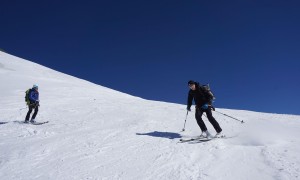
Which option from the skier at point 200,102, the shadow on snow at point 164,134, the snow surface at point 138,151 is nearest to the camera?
the snow surface at point 138,151

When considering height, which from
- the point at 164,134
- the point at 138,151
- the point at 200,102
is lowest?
the point at 138,151

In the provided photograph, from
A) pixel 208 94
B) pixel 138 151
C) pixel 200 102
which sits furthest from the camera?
pixel 200 102

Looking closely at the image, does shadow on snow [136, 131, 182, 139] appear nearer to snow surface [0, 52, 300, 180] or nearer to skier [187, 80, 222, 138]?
snow surface [0, 52, 300, 180]

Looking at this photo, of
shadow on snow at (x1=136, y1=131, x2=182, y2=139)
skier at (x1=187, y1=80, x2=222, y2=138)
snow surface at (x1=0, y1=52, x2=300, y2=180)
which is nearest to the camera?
snow surface at (x1=0, y1=52, x2=300, y2=180)

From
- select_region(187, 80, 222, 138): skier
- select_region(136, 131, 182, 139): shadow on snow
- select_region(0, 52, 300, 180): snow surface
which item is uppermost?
select_region(187, 80, 222, 138): skier

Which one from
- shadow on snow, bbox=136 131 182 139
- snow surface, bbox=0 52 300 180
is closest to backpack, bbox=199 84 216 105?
snow surface, bbox=0 52 300 180

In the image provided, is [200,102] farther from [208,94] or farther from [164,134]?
[164,134]

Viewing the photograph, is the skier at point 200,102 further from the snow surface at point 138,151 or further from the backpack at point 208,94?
the snow surface at point 138,151

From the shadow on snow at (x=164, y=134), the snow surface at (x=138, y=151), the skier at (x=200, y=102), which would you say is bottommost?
the snow surface at (x=138, y=151)

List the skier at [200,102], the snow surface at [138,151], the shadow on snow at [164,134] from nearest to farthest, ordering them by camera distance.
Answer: the snow surface at [138,151]
the skier at [200,102]
the shadow on snow at [164,134]

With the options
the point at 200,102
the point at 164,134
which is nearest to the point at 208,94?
the point at 200,102

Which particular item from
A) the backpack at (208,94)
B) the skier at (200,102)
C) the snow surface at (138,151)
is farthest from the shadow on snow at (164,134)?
the backpack at (208,94)

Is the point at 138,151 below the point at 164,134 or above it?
below

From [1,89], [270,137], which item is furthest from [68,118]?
[1,89]
